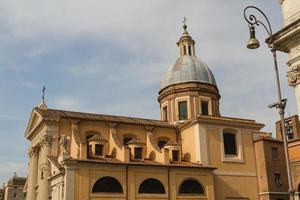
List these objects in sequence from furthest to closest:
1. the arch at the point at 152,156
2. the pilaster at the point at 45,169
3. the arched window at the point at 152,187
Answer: the arch at the point at 152,156
the pilaster at the point at 45,169
the arched window at the point at 152,187

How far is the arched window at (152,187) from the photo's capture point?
28.8 m

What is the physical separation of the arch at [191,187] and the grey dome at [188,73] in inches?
484

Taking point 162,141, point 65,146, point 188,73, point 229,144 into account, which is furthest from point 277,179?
point 65,146

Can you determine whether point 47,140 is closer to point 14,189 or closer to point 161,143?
point 161,143

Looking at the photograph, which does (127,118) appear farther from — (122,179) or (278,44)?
(278,44)

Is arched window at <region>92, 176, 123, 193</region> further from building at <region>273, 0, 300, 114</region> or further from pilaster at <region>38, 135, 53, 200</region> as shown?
building at <region>273, 0, 300, 114</region>

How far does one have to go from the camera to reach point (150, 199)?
28.5 meters

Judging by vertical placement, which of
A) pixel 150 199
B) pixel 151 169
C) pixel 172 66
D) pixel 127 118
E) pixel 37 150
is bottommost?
pixel 150 199

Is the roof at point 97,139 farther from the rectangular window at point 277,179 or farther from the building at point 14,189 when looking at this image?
the building at point 14,189

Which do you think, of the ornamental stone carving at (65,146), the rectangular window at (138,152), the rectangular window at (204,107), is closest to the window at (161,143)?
the rectangular window at (138,152)

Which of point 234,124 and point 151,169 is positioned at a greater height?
point 234,124

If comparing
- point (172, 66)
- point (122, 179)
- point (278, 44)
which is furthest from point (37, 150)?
point (278, 44)

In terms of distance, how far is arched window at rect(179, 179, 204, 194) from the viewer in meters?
29.9

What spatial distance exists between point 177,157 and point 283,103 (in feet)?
67.0
